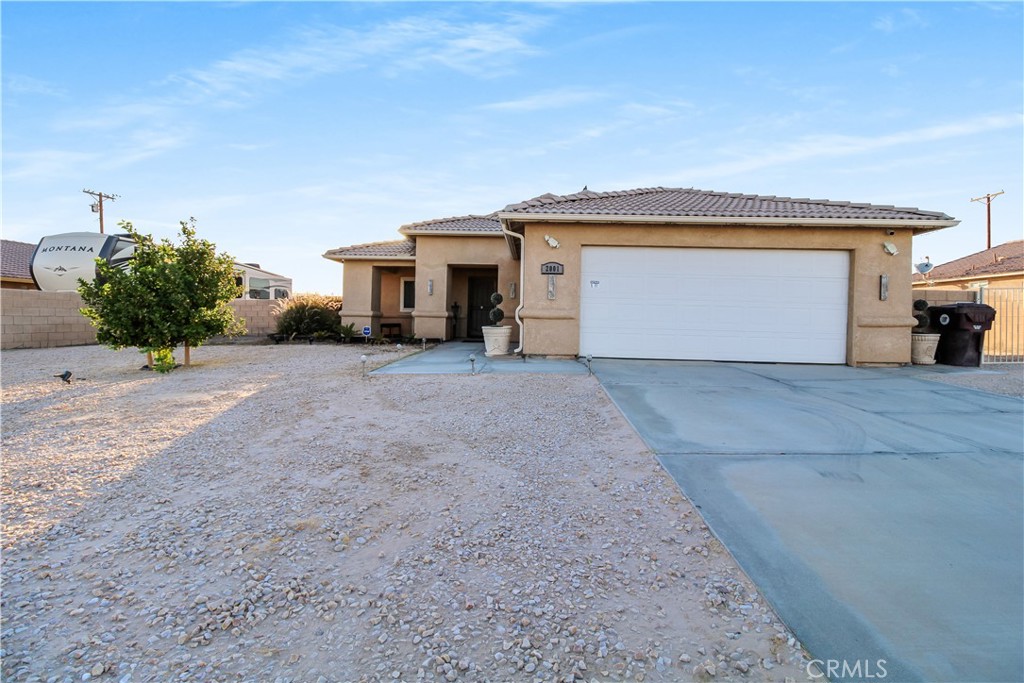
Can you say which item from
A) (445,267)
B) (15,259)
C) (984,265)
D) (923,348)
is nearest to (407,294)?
(445,267)

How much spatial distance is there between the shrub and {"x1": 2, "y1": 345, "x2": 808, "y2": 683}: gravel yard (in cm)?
1152

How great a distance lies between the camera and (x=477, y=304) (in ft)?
58.6

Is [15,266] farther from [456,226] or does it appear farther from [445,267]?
[456,226]

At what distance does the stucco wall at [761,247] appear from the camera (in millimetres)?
10477

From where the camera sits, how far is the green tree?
10.1m

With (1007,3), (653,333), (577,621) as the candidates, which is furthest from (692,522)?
(1007,3)

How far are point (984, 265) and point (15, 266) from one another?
142 ft

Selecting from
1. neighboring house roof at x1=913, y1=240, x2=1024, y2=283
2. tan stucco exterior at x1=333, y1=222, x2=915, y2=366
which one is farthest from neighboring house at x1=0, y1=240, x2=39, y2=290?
neighboring house roof at x1=913, y1=240, x2=1024, y2=283

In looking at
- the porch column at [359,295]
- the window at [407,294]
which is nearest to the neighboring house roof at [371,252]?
the porch column at [359,295]

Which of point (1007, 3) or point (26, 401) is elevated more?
point (1007, 3)

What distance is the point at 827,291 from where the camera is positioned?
10648 millimetres

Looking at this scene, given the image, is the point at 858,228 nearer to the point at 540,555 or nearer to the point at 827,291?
the point at 827,291

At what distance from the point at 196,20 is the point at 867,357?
14180mm

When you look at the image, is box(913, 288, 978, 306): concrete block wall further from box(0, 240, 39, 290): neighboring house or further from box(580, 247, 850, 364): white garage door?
box(0, 240, 39, 290): neighboring house
